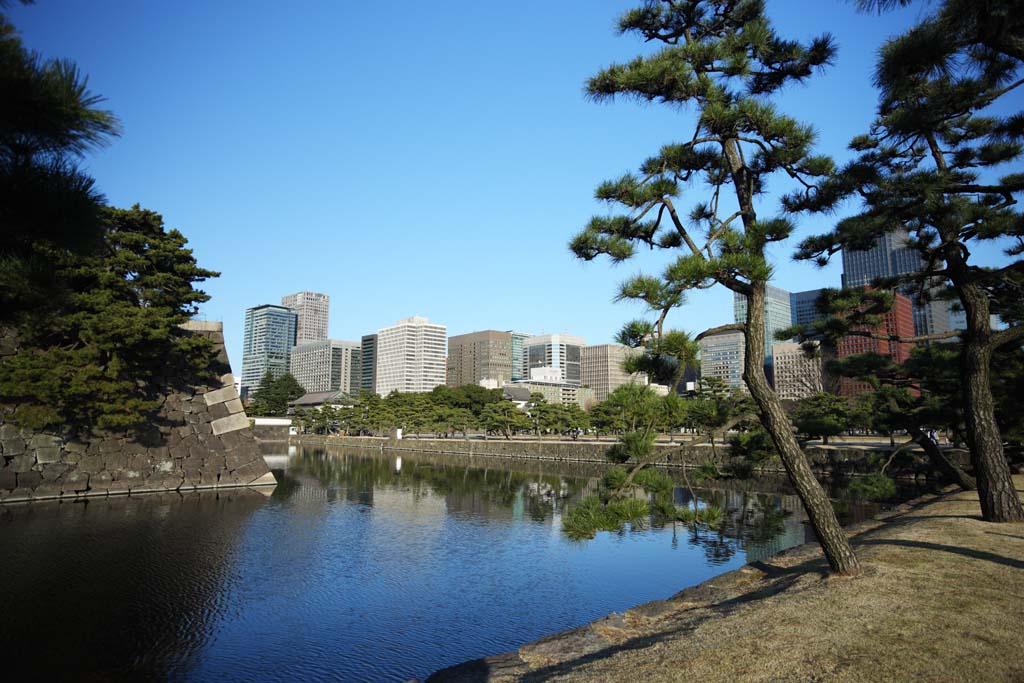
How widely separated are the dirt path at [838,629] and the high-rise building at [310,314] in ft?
613

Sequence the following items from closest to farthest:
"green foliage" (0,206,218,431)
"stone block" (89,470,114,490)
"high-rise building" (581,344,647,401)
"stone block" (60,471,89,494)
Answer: "green foliage" (0,206,218,431), "stone block" (60,471,89,494), "stone block" (89,470,114,490), "high-rise building" (581,344,647,401)

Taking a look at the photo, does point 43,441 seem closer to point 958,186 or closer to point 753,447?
point 753,447

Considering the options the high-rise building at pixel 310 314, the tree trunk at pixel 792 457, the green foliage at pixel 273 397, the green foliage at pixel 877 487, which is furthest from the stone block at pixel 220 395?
the high-rise building at pixel 310 314

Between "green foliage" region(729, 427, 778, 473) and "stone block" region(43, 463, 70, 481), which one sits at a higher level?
"green foliage" region(729, 427, 778, 473)

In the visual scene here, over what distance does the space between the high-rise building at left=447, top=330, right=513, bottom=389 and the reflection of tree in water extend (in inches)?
4119

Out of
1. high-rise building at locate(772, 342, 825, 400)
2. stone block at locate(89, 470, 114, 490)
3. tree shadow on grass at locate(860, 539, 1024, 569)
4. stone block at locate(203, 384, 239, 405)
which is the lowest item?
stone block at locate(89, 470, 114, 490)

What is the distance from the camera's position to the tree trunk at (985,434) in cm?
721

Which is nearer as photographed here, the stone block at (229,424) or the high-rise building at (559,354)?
the stone block at (229,424)

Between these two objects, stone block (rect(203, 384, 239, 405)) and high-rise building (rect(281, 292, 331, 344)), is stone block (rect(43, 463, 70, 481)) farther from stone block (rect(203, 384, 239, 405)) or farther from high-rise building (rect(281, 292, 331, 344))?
high-rise building (rect(281, 292, 331, 344))

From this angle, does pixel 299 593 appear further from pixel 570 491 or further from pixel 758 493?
A: pixel 758 493

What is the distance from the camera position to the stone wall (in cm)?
1500

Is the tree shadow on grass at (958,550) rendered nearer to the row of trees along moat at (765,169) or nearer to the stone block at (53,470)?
the row of trees along moat at (765,169)

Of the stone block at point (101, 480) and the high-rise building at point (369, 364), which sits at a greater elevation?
the high-rise building at point (369, 364)

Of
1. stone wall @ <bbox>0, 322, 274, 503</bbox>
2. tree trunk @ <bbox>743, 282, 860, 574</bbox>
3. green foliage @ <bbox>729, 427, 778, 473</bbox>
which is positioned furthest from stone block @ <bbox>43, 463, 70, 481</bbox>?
tree trunk @ <bbox>743, 282, 860, 574</bbox>
